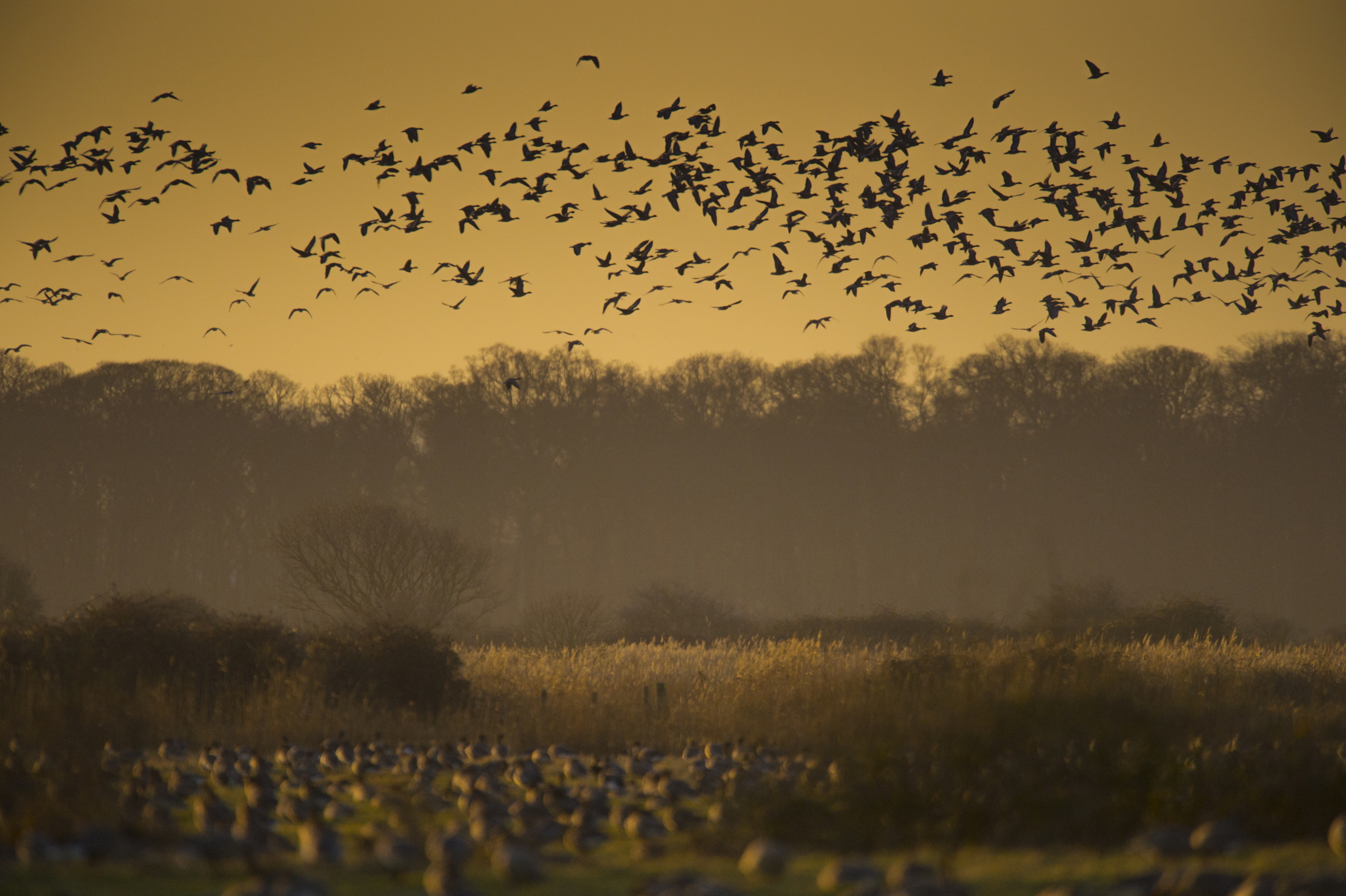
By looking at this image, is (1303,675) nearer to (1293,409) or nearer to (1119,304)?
(1119,304)

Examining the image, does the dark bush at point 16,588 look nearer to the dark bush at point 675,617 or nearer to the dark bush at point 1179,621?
the dark bush at point 675,617

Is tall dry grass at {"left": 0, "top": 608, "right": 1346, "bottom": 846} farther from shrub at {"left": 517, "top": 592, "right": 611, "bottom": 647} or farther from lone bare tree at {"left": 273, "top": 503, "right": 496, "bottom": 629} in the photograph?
shrub at {"left": 517, "top": 592, "right": 611, "bottom": 647}

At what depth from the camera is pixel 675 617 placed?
33.4 m

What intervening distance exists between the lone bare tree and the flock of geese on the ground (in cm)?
1381

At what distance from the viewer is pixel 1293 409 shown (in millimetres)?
40531

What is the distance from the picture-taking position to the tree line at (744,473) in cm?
4044

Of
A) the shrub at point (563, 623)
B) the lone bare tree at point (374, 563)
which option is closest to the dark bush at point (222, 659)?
the lone bare tree at point (374, 563)

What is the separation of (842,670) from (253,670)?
9222 mm

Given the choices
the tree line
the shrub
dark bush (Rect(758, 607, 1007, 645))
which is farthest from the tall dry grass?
the tree line

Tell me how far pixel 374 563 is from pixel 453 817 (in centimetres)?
1812

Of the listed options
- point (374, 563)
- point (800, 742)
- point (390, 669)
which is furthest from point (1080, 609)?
point (390, 669)

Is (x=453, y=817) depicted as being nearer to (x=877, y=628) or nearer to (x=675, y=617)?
(x=877, y=628)

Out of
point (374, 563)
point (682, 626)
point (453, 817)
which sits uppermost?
point (374, 563)

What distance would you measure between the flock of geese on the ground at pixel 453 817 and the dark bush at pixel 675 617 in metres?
20.9
